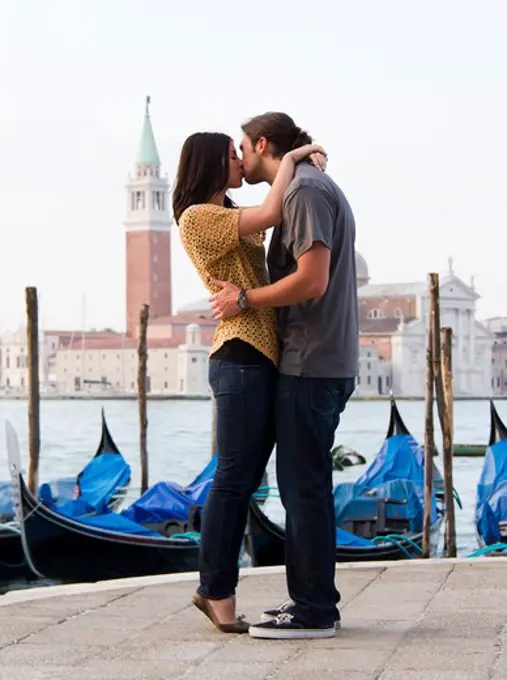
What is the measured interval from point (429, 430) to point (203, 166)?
3803 millimetres

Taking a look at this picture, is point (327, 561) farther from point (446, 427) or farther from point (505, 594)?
point (446, 427)

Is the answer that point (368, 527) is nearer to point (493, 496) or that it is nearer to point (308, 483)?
point (493, 496)

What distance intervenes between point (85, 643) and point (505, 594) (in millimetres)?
673

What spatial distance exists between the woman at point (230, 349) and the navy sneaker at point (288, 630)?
4cm

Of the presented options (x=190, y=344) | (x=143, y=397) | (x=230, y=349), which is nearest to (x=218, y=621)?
(x=230, y=349)

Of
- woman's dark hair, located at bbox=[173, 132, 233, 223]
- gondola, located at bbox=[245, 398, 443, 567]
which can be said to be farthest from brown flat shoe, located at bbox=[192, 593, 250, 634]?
gondola, located at bbox=[245, 398, 443, 567]

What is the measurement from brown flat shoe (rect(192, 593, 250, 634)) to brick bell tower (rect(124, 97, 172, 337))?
47.7 meters

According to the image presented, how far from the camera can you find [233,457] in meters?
1.83

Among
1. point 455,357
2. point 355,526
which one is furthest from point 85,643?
point 455,357

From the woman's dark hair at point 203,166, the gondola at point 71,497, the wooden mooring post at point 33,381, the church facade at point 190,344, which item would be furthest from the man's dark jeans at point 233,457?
the church facade at point 190,344

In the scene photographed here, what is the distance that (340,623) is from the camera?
6.14ft

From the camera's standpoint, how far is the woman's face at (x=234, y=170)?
1.86 metres

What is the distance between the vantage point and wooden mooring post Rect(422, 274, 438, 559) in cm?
494

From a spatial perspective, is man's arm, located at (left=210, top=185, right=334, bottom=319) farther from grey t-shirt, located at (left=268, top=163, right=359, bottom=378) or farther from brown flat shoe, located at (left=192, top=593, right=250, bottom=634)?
brown flat shoe, located at (left=192, top=593, right=250, bottom=634)
